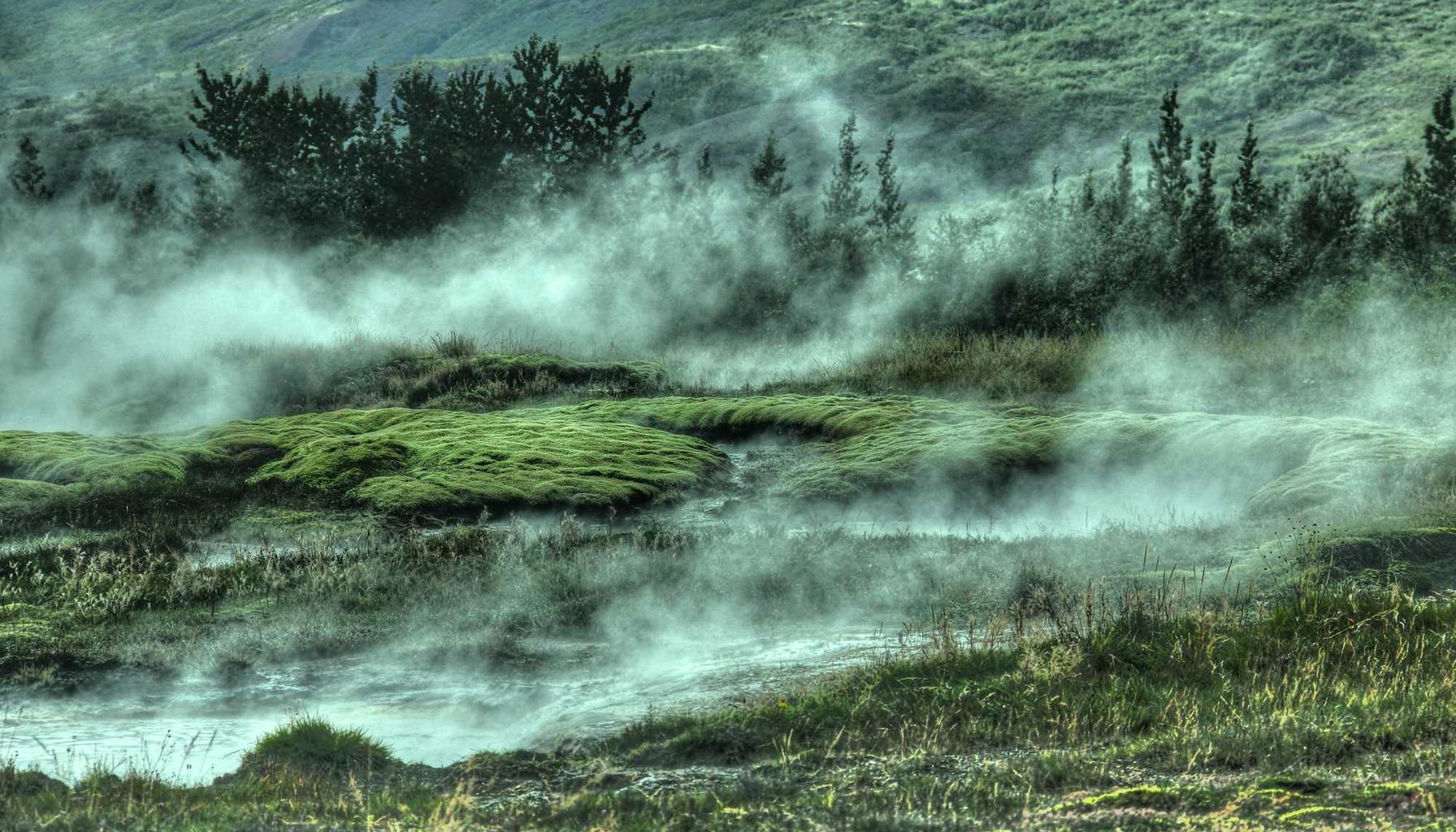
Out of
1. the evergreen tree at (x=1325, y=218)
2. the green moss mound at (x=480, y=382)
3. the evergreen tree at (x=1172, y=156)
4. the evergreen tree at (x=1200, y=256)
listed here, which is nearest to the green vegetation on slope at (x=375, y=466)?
the green moss mound at (x=480, y=382)

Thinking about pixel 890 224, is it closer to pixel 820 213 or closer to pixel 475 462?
pixel 820 213

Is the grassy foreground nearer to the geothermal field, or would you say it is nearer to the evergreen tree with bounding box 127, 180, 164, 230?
the geothermal field

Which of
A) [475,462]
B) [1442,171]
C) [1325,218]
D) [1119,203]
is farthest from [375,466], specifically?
[1442,171]

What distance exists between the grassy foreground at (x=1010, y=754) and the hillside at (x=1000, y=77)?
5683 cm

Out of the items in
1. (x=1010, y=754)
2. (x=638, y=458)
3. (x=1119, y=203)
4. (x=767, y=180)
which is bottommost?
(x=638, y=458)

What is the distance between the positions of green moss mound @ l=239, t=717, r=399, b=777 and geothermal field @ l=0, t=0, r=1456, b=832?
4cm

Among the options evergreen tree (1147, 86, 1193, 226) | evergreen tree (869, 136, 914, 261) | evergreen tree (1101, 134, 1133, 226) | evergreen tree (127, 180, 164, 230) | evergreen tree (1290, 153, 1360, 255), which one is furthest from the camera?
evergreen tree (127, 180, 164, 230)

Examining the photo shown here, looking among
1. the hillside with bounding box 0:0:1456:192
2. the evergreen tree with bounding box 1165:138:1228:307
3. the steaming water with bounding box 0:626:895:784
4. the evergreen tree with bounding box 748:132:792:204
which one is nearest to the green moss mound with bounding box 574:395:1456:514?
the steaming water with bounding box 0:626:895:784

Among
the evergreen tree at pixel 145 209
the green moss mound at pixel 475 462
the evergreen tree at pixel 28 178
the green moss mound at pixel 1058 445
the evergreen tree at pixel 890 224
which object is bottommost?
the green moss mound at pixel 1058 445

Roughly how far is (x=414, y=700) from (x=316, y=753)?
1580 mm

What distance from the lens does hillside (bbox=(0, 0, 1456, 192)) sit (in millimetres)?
73500

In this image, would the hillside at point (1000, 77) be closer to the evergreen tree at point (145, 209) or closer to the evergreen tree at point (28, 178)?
the evergreen tree at point (28, 178)

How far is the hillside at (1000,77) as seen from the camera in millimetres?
73500

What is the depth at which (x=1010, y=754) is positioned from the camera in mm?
6625
